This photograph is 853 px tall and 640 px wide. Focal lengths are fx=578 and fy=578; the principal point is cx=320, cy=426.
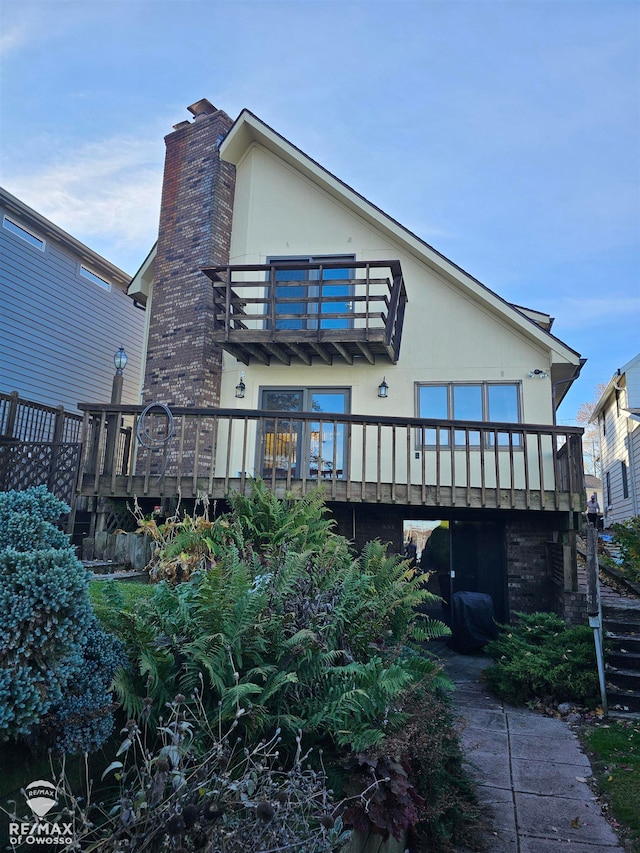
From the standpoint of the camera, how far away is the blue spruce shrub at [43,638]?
73.8 inches

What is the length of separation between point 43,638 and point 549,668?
5833 mm

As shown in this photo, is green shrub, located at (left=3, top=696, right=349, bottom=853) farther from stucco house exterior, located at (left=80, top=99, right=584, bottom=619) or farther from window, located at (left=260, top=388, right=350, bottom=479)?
window, located at (left=260, top=388, right=350, bottom=479)

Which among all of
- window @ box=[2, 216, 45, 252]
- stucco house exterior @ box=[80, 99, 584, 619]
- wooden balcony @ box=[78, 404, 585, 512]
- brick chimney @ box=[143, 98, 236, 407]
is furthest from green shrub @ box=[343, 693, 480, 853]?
window @ box=[2, 216, 45, 252]

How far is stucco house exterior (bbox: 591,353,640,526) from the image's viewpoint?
15.5 metres

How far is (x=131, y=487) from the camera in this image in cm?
755

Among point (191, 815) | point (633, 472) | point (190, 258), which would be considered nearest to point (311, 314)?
point (190, 258)

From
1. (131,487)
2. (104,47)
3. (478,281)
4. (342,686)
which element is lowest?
(342,686)

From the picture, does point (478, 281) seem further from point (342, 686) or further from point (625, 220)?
point (625, 220)

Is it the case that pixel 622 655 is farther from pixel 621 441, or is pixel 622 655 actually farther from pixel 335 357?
pixel 621 441

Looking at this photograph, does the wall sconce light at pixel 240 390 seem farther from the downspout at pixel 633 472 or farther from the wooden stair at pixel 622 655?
the downspout at pixel 633 472

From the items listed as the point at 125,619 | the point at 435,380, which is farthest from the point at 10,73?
the point at 125,619

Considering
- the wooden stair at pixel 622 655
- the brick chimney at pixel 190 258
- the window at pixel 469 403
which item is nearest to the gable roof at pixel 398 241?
the brick chimney at pixel 190 258

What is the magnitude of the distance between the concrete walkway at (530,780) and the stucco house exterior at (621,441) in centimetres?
1163

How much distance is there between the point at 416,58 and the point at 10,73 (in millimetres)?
8401
